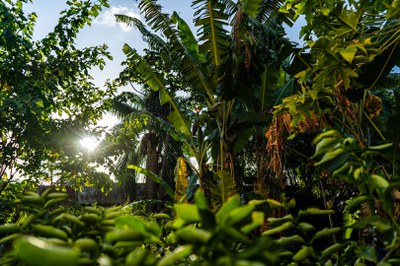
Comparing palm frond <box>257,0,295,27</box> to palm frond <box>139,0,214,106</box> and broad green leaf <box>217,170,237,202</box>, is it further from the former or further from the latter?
broad green leaf <box>217,170,237,202</box>

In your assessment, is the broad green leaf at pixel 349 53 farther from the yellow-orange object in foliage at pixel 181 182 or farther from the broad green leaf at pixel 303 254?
the yellow-orange object in foliage at pixel 181 182

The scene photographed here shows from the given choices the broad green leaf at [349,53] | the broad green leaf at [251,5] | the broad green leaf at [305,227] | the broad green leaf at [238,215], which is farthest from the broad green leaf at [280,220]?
the broad green leaf at [251,5]

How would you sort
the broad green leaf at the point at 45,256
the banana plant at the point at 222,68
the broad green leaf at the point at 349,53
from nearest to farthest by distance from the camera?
the broad green leaf at the point at 45,256 → the broad green leaf at the point at 349,53 → the banana plant at the point at 222,68

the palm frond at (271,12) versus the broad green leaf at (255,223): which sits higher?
the palm frond at (271,12)

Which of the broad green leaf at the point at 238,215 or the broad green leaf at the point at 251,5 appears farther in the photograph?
the broad green leaf at the point at 251,5

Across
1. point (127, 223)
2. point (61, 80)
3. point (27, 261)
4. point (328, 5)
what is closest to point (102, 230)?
point (127, 223)

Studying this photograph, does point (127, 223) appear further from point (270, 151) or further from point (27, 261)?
point (270, 151)

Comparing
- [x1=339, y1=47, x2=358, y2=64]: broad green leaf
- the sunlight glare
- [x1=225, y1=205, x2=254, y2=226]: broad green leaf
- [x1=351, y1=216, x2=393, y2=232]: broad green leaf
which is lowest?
[x1=351, y1=216, x2=393, y2=232]: broad green leaf

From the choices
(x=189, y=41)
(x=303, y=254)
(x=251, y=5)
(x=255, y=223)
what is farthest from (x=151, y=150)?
(x=255, y=223)

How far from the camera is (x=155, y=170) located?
1527 cm

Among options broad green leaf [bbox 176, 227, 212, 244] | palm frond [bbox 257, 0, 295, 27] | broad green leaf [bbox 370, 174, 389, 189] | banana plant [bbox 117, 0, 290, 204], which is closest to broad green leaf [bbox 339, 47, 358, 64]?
broad green leaf [bbox 370, 174, 389, 189]

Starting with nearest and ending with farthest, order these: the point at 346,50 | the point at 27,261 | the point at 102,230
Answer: the point at 27,261 → the point at 102,230 → the point at 346,50

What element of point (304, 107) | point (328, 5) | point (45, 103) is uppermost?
point (45, 103)

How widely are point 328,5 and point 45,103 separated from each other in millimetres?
4210
